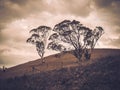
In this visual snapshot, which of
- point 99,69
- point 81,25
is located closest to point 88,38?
point 81,25

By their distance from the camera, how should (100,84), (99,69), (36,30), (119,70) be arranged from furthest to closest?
(36,30) < (99,69) < (119,70) < (100,84)

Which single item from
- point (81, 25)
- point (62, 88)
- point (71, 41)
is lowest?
point (62, 88)

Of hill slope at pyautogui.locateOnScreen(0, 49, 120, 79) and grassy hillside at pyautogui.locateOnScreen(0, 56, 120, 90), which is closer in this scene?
grassy hillside at pyautogui.locateOnScreen(0, 56, 120, 90)

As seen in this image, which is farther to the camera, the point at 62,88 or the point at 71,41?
the point at 71,41

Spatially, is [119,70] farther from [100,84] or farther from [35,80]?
[35,80]

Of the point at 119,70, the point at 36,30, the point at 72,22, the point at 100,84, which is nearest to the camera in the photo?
the point at 100,84

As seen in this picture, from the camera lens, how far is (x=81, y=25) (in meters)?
51.3

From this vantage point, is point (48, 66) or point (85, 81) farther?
point (48, 66)

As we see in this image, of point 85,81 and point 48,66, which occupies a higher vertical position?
point 48,66

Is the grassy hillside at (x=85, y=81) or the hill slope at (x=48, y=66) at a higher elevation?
the hill slope at (x=48, y=66)

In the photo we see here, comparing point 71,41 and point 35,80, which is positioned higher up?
point 71,41

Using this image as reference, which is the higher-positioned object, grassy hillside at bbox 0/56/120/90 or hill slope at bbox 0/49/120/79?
hill slope at bbox 0/49/120/79

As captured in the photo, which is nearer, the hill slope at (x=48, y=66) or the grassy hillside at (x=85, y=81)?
the grassy hillside at (x=85, y=81)

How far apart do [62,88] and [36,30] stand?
38.9 m
